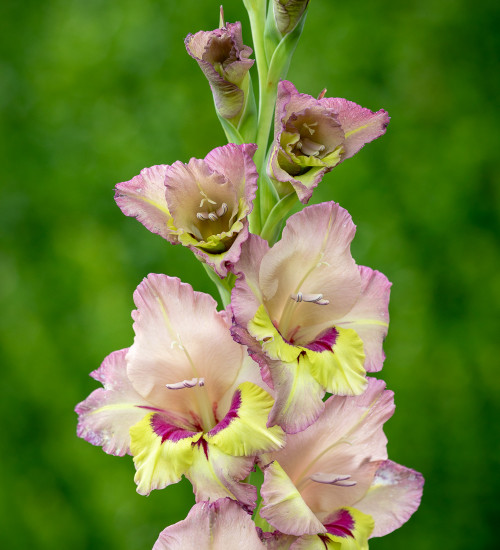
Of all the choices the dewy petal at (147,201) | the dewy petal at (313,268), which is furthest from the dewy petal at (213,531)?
the dewy petal at (147,201)

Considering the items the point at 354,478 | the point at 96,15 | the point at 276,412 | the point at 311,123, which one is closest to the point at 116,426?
the point at 276,412

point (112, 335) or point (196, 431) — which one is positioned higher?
point (196, 431)

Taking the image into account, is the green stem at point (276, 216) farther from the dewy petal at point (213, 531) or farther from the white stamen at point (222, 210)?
the dewy petal at point (213, 531)

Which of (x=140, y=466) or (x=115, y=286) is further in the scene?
(x=115, y=286)

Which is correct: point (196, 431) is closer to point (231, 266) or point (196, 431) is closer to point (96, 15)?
point (231, 266)

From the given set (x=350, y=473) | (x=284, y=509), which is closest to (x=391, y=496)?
(x=350, y=473)

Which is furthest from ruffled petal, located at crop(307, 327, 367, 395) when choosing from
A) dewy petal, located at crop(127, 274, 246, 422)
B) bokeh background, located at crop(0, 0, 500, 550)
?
bokeh background, located at crop(0, 0, 500, 550)
